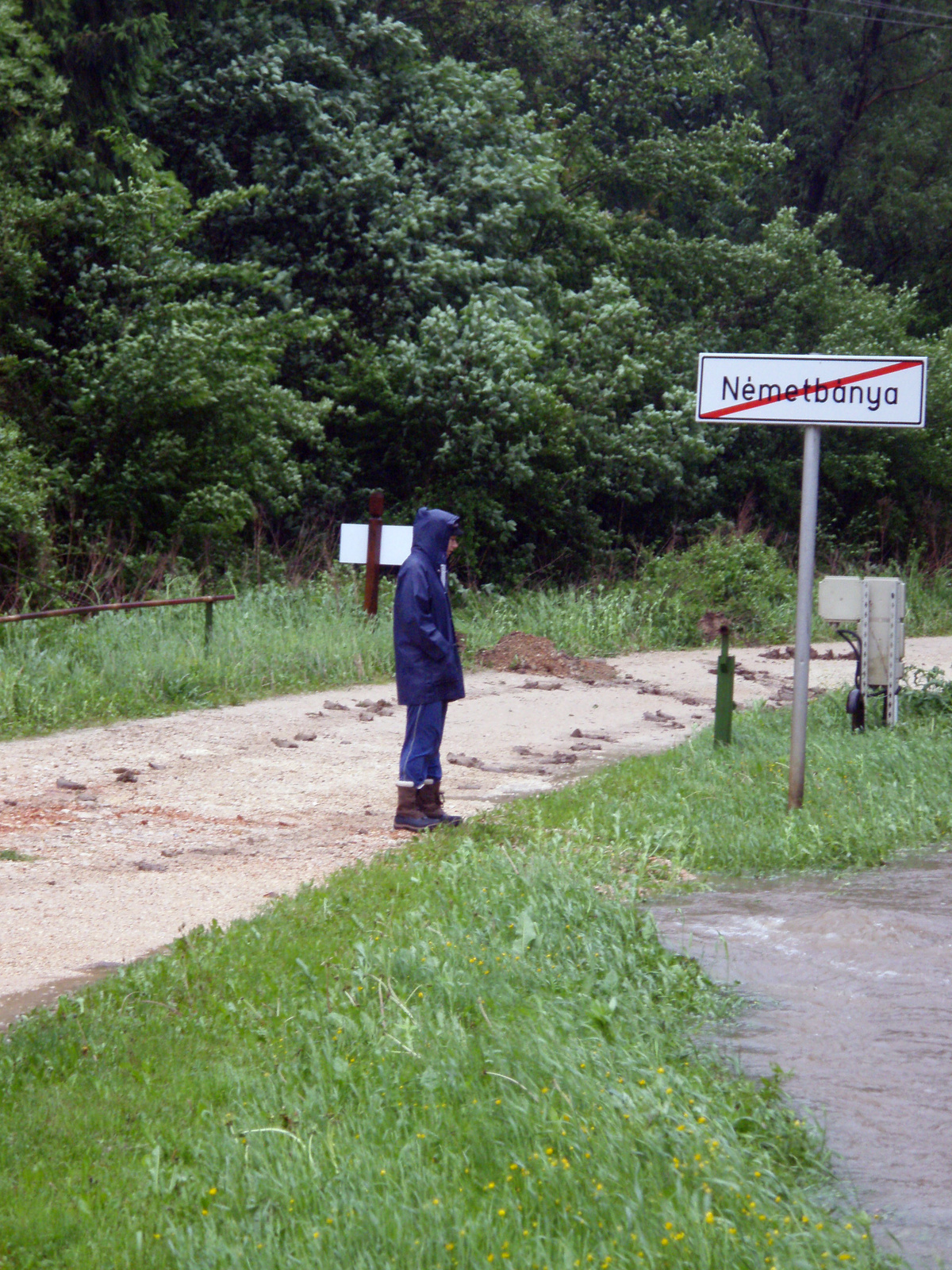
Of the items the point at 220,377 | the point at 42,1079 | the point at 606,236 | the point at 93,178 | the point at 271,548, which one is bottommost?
the point at 42,1079

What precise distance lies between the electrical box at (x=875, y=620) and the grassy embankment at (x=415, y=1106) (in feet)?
16.6

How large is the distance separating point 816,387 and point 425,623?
7.89 feet

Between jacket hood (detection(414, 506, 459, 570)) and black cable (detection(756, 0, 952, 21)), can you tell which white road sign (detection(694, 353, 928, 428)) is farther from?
black cable (detection(756, 0, 952, 21))

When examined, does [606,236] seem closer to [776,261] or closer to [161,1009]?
[776,261]

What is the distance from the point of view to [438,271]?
20.9 m

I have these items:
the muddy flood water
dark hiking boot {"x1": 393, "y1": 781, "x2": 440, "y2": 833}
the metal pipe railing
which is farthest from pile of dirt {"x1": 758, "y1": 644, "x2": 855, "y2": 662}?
the muddy flood water

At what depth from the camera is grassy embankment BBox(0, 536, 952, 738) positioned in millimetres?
11875

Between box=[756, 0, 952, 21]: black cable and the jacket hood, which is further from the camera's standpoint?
box=[756, 0, 952, 21]: black cable

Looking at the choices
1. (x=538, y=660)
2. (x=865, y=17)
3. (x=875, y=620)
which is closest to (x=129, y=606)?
(x=538, y=660)

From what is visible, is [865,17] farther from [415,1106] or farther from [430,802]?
[415,1106]

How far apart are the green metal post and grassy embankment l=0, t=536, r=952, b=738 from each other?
4.53 meters

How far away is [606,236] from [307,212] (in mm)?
6697

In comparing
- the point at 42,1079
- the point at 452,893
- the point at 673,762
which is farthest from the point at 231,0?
the point at 42,1079

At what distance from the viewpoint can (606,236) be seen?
83.9 feet
